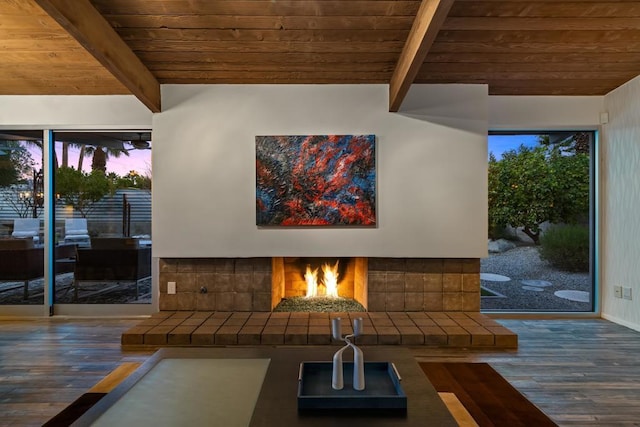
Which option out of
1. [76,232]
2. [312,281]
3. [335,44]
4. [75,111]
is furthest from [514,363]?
[75,111]

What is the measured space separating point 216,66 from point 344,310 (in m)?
2.63

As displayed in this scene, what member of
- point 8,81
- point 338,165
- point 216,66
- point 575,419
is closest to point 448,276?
point 338,165

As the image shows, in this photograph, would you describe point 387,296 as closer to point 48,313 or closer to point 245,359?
point 245,359

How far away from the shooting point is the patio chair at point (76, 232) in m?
4.35

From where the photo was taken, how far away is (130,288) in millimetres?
4352

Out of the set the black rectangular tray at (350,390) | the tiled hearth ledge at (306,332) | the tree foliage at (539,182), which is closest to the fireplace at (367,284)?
the tiled hearth ledge at (306,332)

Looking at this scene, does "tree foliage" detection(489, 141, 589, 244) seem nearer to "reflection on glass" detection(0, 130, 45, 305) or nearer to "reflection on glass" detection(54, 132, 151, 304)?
"reflection on glass" detection(54, 132, 151, 304)

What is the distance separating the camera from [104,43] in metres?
2.89

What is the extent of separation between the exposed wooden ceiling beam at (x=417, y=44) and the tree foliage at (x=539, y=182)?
1551mm

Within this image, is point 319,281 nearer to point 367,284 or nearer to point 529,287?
point 367,284

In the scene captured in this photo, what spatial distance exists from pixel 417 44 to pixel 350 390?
7.73ft

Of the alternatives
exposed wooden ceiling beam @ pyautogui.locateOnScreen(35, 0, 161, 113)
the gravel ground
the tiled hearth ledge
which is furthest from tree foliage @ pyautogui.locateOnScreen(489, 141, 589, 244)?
exposed wooden ceiling beam @ pyautogui.locateOnScreen(35, 0, 161, 113)

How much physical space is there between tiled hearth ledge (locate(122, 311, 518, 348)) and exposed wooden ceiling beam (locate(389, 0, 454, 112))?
1998mm

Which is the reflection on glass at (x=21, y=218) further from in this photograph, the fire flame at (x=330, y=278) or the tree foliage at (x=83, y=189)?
the fire flame at (x=330, y=278)
